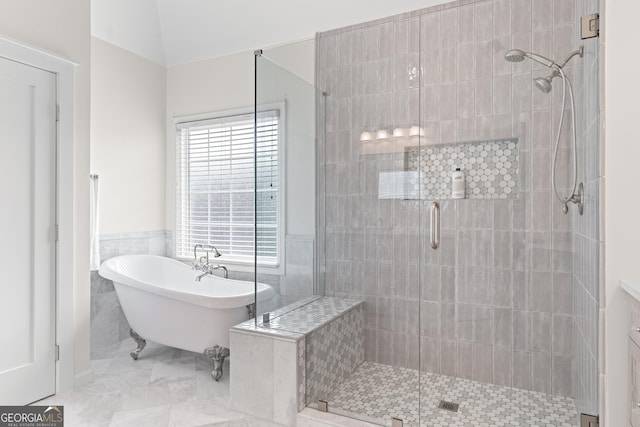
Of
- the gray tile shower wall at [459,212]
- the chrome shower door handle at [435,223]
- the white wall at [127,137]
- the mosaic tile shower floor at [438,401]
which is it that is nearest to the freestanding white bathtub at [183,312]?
the white wall at [127,137]

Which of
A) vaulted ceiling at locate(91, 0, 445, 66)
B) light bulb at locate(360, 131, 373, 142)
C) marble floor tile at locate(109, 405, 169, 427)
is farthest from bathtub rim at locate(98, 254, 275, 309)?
vaulted ceiling at locate(91, 0, 445, 66)

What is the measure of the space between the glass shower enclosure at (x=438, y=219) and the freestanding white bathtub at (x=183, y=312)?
370 millimetres

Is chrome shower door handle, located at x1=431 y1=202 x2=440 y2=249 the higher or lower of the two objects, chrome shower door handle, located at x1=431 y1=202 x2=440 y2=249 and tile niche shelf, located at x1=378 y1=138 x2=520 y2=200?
the lower

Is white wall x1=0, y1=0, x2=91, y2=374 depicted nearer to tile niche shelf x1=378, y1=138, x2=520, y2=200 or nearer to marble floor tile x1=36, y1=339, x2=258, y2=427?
marble floor tile x1=36, y1=339, x2=258, y2=427

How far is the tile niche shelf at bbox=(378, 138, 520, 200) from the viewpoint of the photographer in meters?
2.22

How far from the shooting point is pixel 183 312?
9.64 ft

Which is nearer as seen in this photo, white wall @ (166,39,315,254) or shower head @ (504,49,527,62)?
shower head @ (504,49,527,62)

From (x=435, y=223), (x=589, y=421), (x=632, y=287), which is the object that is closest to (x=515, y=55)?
(x=435, y=223)

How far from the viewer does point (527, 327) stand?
2193mm

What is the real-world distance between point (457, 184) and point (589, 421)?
1280 mm

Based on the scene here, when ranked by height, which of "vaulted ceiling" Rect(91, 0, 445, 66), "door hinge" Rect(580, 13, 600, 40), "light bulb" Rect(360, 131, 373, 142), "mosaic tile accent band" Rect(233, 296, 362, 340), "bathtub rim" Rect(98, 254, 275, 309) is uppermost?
"vaulted ceiling" Rect(91, 0, 445, 66)

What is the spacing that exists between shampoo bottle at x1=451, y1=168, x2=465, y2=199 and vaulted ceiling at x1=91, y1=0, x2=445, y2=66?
A: 154cm

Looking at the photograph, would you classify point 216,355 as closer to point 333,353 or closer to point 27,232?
point 333,353

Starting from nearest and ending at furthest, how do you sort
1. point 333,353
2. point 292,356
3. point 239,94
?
point 292,356, point 333,353, point 239,94
